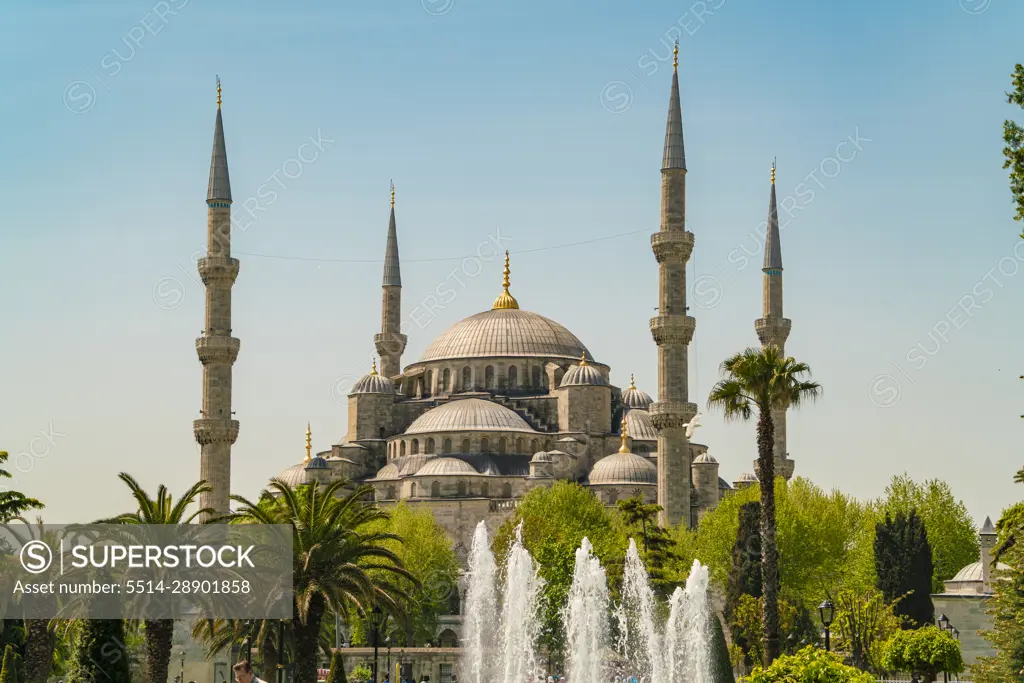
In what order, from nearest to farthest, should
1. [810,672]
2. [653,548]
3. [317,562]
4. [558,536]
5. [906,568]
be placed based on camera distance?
[810,672] < [317,562] < [653,548] < [906,568] < [558,536]

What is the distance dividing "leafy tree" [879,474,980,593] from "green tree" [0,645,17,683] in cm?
4359

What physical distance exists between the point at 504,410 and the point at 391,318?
9491mm

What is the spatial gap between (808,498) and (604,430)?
18824 millimetres

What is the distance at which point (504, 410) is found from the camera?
77.5 m

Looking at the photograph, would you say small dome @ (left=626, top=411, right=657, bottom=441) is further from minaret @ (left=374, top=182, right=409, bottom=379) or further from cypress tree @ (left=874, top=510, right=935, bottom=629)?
cypress tree @ (left=874, top=510, right=935, bottom=629)

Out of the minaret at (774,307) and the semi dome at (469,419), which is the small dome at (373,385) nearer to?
the semi dome at (469,419)

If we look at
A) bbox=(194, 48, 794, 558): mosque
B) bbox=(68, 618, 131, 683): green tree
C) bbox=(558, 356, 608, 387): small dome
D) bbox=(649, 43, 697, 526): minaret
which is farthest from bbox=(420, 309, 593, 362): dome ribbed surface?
bbox=(68, 618, 131, 683): green tree

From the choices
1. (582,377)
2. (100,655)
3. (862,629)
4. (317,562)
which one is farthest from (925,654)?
(582,377)

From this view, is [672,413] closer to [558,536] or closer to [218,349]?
[558,536]

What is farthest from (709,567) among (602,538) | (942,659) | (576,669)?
(942,659)

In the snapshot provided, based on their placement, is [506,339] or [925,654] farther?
[506,339]

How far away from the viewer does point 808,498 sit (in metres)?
60.3

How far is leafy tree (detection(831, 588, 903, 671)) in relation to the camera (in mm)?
45656

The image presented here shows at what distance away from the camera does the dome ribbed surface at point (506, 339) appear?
83500mm
